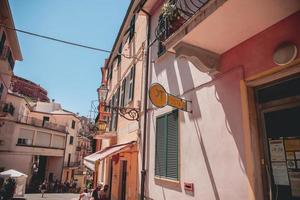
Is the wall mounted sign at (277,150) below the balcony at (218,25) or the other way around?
below

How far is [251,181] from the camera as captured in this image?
11.5 feet

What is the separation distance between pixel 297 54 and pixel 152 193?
5258mm

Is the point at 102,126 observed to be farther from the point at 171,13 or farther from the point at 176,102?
the point at 171,13

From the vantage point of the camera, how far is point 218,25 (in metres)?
3.77

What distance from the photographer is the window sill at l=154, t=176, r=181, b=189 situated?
534cm

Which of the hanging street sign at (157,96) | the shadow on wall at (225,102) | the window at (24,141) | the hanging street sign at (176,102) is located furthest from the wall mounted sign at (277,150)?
the window at (24,141)

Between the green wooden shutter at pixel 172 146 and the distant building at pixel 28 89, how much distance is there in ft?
184

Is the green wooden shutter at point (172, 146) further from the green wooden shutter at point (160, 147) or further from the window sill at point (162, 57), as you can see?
the window sill at point (162, 57)

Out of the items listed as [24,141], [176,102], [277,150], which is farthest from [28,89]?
[277,150]

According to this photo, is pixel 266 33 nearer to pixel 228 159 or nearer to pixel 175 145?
pixel 228 159

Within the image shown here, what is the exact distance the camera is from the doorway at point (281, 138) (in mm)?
3258

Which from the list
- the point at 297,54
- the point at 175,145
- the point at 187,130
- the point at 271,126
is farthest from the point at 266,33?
the point at 175,145

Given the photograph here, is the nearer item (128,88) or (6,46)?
(128,88)

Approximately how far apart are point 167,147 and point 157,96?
71.0 inches
